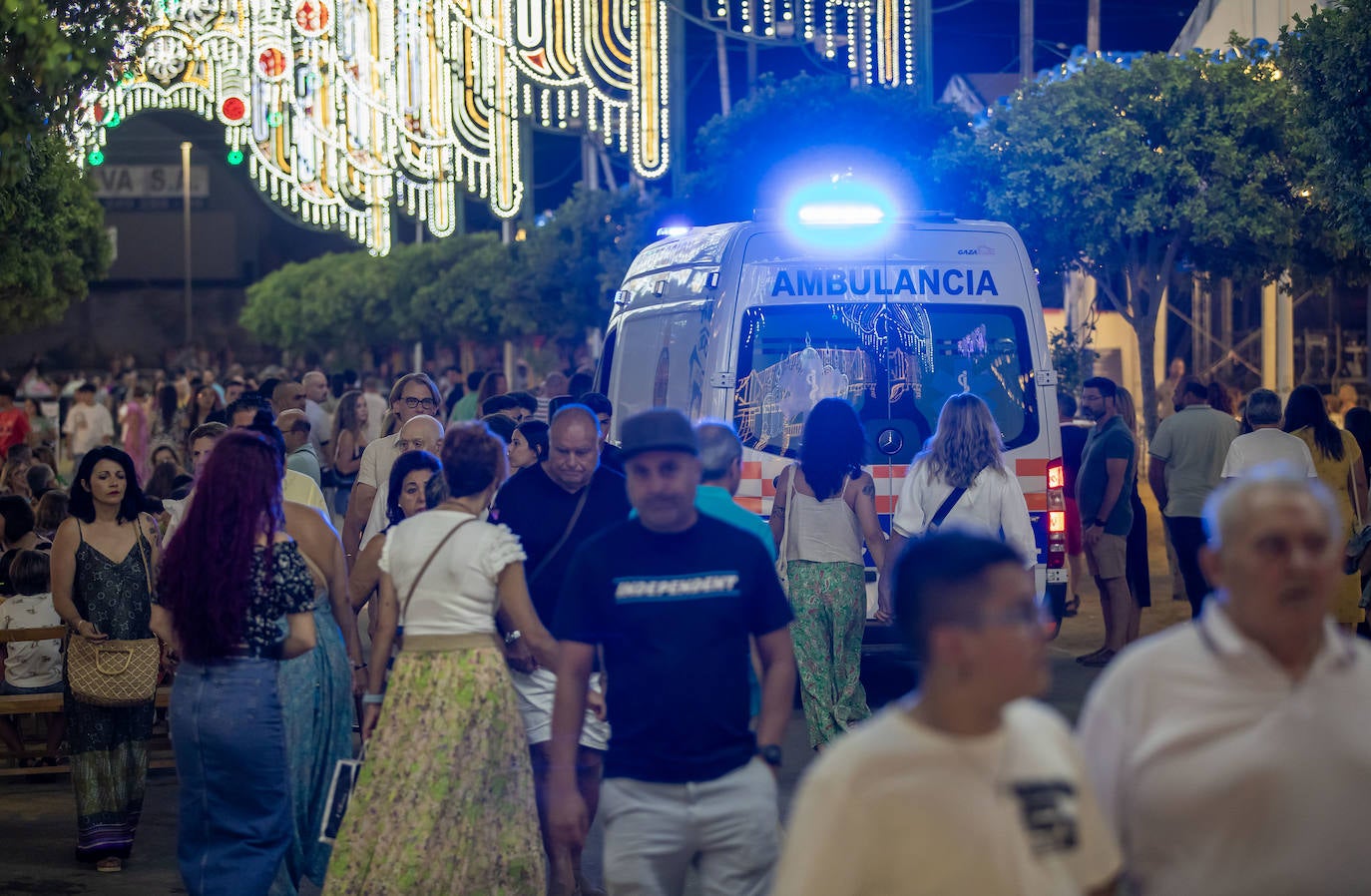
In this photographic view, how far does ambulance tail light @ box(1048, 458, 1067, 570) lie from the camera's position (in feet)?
31.5

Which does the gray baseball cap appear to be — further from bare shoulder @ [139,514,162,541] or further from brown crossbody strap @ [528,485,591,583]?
bare shoulder @ [139,514,162,541]

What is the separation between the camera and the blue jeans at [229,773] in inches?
225

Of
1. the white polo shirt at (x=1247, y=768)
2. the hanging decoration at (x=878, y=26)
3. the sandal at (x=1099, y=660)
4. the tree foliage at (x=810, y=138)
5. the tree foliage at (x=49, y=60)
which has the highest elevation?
the hanging decoration at (x=878, y=26)

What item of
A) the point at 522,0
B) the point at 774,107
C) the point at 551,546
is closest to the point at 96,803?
the point at 551,546

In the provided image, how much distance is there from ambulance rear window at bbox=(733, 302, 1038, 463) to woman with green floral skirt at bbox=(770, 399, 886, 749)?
111 centimetres

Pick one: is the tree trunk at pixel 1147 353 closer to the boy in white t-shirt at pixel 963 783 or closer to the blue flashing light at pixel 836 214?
the blue flashing light at pixel 836 214

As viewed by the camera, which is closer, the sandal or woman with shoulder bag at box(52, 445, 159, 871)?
woman with shoulder bag at box(52, 445, 159, 871)

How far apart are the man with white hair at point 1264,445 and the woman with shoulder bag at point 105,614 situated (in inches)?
239

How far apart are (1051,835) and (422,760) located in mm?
2887

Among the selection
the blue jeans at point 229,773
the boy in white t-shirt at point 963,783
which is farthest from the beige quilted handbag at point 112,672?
the boy in white t-shirt at point 963,783

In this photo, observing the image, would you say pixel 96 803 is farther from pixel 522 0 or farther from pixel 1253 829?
pixel 522 0

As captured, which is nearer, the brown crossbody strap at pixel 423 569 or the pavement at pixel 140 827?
the brown crossbody strap at pixel 423 569

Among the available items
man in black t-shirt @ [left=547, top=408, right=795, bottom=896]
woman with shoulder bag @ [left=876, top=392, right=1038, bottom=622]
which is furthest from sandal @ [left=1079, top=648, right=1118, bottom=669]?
man in black t-shirt @ [left=547, top=408, right=795, bottom=896]

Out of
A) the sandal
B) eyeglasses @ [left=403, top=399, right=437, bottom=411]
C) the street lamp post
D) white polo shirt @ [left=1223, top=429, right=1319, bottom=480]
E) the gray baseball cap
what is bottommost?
the sandal
